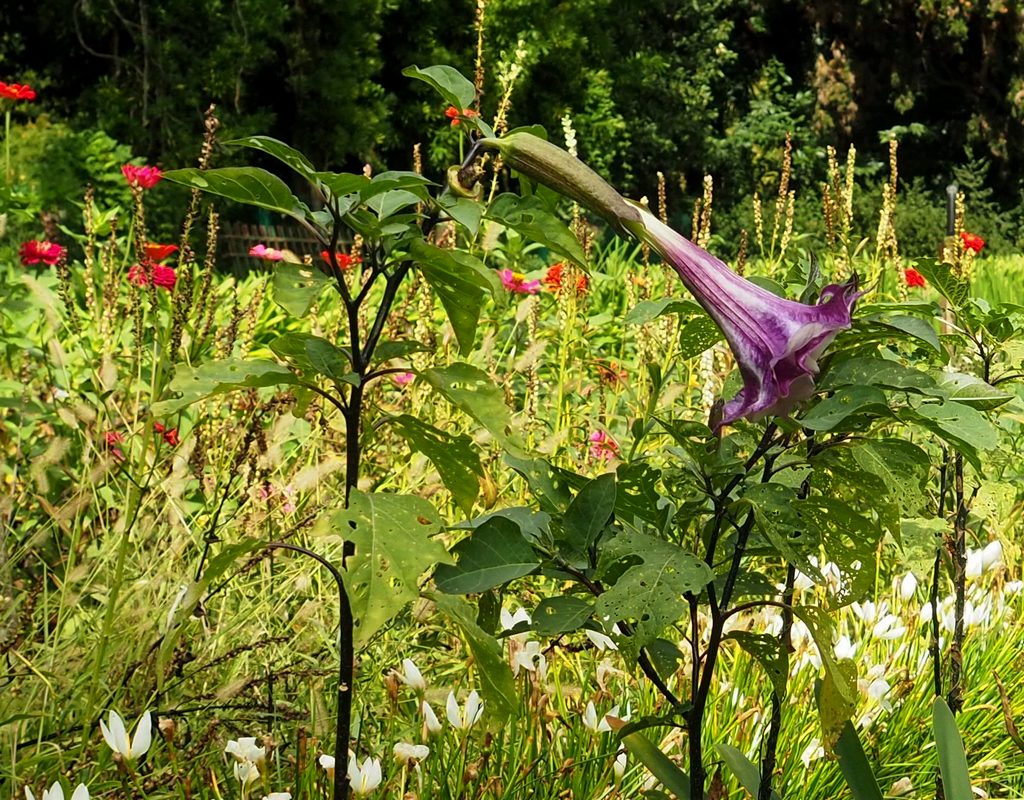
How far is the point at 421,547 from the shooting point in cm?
112

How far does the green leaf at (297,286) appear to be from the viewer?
1189 millimetres

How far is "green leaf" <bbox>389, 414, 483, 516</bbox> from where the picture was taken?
123 cm

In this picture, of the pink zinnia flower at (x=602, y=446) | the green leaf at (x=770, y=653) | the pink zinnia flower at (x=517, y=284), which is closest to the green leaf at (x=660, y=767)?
the green leaf at (x=770, y=653)

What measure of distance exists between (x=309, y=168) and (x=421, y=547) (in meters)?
0.36

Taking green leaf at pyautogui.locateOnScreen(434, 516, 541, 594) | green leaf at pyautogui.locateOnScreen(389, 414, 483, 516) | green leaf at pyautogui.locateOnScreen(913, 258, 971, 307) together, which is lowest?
green leaf at pyautogui.locateOnScreen(434, 516, 541, 594)

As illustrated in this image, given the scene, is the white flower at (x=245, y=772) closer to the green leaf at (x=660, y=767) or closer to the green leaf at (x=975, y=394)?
the green leaf at (x=660, y=767)

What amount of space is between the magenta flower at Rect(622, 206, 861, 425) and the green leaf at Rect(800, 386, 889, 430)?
120mm

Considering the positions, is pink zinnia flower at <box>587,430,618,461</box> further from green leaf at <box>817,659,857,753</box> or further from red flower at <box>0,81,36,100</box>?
red flower at <box>0,81,36,100</box>

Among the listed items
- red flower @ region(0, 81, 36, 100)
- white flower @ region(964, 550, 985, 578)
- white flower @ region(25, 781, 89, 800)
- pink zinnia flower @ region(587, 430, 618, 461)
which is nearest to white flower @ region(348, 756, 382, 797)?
white flower @ region(25, 781, 89, 800)

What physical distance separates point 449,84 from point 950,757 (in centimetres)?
92

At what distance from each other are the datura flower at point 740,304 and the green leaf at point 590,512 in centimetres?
25

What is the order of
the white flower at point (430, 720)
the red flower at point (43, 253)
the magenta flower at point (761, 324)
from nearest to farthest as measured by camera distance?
1. the magenta flower at point (761, 324)
2. the white flower at point (430, 720)
3. the red flower at point (43, 253)

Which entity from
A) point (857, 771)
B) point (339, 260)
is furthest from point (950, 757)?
point (339, 260)

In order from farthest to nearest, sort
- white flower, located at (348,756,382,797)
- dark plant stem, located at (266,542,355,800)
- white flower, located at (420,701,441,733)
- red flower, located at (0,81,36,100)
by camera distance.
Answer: red flower, located at (0,81,36,100) < white flower, located at (420,701,441,733) < white flower, located at (348,756,382,797) < dark plant stem, located at (266,542,355,800)
